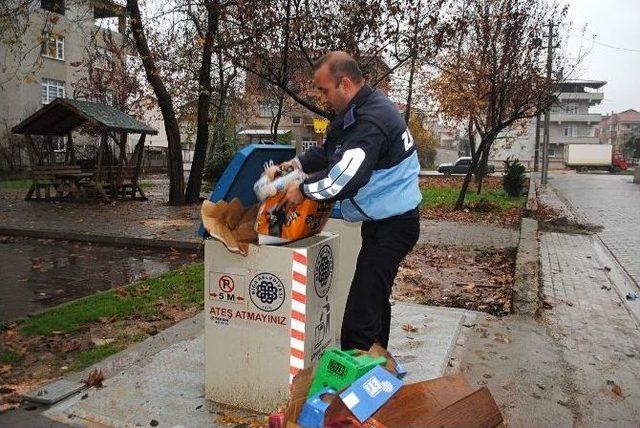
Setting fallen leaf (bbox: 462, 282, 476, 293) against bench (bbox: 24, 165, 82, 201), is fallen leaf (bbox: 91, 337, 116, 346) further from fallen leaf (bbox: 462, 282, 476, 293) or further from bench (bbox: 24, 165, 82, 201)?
bench (bbox: 24, 165, 82, 201)

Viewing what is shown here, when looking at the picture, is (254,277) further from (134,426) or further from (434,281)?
(434,281)

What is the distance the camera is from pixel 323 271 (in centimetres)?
349

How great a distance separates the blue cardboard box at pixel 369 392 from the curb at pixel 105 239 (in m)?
7.60

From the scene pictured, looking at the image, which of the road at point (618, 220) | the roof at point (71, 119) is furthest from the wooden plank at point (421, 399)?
the roof at point (71, 119)

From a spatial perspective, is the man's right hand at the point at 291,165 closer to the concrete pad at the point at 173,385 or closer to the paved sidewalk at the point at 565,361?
the concrete pad at the point at 173,385

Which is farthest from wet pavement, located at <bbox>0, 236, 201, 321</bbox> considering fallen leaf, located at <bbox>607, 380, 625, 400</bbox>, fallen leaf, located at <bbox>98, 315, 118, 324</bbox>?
fallen leaf, located at <bbox>607, 380, 625, 400</bbox>

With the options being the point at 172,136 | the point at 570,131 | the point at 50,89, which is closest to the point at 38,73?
the point at 50,89

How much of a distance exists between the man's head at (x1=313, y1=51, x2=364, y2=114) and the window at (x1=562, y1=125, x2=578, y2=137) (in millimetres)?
88366

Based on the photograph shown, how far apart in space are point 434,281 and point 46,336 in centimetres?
461

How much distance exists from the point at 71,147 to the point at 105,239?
9284 mm

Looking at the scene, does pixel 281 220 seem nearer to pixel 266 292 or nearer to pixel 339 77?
pixel 266 292

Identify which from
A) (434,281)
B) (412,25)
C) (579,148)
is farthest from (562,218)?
(579,148)

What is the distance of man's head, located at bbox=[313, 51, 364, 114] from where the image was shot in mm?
3148

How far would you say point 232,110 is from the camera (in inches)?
1266
